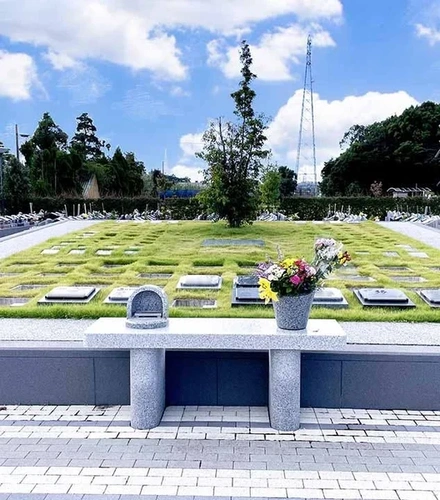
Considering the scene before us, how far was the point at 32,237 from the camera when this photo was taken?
11.3 m

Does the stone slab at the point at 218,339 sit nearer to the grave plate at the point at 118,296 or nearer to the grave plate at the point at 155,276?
the grave plate at the point at 118,296

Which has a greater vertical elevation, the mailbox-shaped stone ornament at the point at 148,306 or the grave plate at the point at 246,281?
the mailbox-shaped stone ornament at the point at 148,306

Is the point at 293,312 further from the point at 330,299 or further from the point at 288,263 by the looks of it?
the point at 330,299

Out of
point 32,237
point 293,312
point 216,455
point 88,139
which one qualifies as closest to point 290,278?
point 293,312

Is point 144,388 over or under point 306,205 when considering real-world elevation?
under

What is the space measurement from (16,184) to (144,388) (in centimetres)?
1899

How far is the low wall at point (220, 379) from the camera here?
12.2 feet

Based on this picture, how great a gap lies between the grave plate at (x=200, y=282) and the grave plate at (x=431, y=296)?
86.7 inches

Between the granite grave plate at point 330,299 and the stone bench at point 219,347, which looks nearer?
the stone bench at point 219,347

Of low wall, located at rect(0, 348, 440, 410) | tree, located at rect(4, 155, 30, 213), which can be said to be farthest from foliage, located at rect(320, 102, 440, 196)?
low wall, located at rect(0, 348, 440, 410)

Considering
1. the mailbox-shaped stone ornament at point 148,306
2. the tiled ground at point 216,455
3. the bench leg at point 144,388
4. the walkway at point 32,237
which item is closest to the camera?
the tiled ground at point 216,455

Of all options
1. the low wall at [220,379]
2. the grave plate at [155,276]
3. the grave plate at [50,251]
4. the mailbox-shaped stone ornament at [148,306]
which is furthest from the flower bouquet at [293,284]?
the grave plate at [50,251]

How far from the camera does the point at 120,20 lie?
9.93 m

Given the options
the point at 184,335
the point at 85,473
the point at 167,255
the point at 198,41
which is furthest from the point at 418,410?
the point at 198,41
